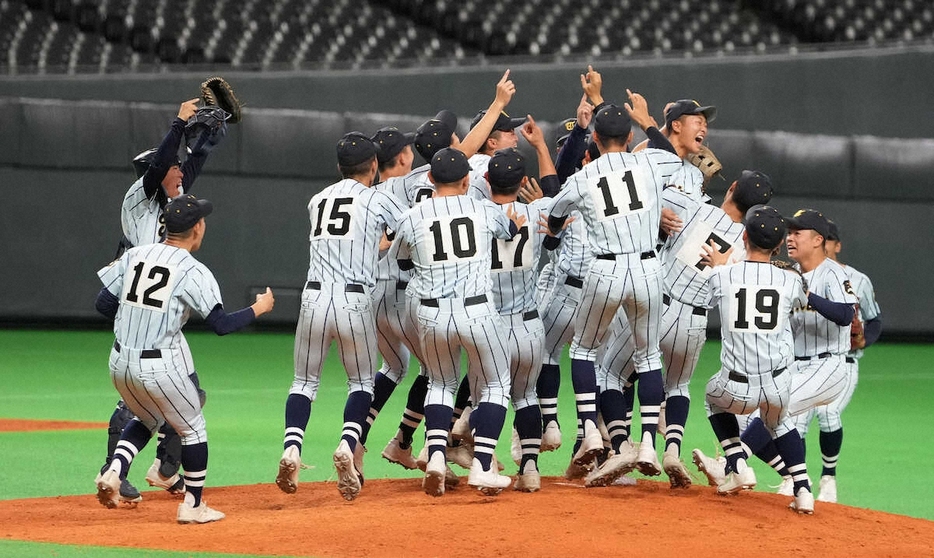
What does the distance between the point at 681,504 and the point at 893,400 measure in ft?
20.7

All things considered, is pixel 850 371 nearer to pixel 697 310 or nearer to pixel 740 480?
pixel 697 310

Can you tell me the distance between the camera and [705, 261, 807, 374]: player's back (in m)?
6.44

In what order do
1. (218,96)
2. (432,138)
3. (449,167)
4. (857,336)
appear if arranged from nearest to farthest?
(449,167) → (218,96) → (432,138) → (857,336)

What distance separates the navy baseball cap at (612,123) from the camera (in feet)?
22.8

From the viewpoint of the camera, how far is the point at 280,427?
392 inches

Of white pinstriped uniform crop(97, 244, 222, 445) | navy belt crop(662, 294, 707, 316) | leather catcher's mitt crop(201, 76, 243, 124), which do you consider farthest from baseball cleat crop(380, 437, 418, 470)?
leather catcher's mitt crop(201, 76, 243, 124)

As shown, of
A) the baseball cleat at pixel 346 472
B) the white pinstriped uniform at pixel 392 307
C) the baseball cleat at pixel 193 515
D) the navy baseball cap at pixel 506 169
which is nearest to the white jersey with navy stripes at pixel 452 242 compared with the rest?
the navy baseball cap at pixel 506 169

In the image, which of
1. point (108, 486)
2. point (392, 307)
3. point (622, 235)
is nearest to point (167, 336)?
point (108, 486)

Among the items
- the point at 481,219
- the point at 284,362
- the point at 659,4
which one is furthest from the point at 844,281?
the point at 659,4

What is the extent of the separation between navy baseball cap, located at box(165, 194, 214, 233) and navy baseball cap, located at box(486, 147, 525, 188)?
159 centimetres

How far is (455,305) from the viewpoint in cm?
660

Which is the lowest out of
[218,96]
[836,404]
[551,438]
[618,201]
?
[551,438]

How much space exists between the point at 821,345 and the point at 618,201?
5.66ft

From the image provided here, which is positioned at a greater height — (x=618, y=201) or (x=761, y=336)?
(x=618, y=201)
